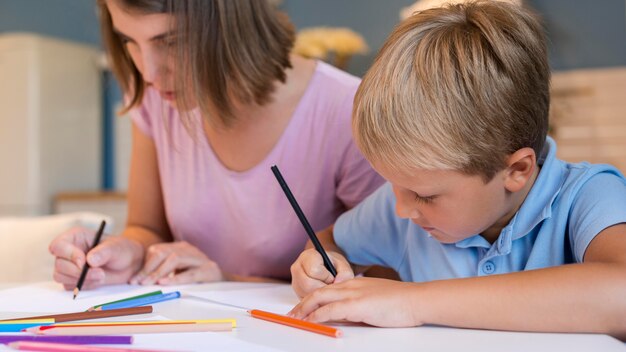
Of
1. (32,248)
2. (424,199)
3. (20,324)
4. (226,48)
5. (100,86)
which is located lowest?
(100,86)

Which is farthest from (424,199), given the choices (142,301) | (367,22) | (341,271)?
(367,22)

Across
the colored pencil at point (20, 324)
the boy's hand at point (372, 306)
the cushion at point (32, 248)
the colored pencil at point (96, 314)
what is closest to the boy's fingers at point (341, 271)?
the boy's hand at point (372, 306)

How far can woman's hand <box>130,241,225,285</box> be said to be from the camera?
1119 millimetres

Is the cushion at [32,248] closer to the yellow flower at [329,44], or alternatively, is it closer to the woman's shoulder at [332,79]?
the woman's shoulder at [332,79]

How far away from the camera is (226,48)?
116 cm

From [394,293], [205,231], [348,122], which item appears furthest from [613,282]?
[205,231]

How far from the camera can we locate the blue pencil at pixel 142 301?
871 mm

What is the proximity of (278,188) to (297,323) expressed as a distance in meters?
0.53

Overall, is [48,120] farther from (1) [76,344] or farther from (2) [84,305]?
(1) [76,344]

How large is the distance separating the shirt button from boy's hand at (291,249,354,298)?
0.16m

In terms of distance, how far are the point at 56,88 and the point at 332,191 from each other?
2.94m

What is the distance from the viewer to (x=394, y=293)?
0.74 metres

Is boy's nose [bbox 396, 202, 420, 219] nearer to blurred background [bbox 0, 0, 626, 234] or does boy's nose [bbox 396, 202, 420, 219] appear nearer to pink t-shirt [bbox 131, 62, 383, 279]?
pink t-shirt [bbox 131, 62, 383, 279]

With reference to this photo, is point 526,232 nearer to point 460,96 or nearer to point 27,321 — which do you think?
point 460,96
